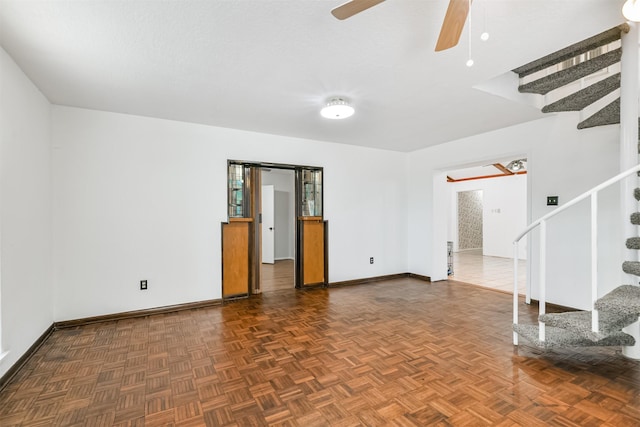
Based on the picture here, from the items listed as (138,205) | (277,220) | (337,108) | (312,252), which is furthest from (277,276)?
(337,108)

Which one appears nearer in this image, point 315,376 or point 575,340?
point 315,376

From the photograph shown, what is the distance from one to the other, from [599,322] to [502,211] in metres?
7.45

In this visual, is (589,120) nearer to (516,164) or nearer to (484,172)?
(516,164)

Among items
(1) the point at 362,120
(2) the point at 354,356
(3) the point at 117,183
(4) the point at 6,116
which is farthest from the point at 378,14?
(3) the point at 117,183

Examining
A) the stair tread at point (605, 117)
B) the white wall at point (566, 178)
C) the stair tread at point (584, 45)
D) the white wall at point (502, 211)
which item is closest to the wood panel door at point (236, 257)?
the white wall at point (566, 178)

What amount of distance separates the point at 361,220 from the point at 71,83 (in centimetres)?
432

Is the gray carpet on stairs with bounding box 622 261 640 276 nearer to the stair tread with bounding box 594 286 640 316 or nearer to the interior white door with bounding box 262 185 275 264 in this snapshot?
the stair tread with bounding box 594 286 640 316

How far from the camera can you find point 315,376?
2.22 m

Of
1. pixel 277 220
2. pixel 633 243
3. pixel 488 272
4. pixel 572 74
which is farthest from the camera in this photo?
pixel 277 220

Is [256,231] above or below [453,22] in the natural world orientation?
below

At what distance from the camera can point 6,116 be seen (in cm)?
225

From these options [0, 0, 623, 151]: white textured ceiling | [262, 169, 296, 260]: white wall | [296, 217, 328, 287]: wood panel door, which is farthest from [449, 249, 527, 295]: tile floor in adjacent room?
[262, 169, 296, 260]: white wall

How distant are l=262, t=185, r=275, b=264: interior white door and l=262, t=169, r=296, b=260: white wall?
1.91 feet

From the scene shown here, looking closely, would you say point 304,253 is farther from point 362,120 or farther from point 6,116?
point 6,116
